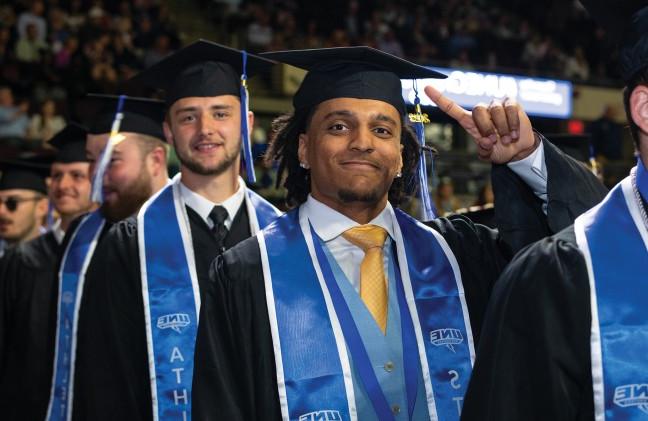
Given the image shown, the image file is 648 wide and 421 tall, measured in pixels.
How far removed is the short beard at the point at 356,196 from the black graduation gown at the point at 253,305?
1.02 ft

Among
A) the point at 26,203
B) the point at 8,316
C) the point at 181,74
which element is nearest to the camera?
the point at 181,74

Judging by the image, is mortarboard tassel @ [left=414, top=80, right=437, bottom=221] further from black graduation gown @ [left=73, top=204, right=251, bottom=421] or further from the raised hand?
black graduation gown @ [left=73, top=204, right=251, bottom=421]

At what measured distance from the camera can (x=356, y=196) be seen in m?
2.78

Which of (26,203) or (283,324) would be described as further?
(26,203)

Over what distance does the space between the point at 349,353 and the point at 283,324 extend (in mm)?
205

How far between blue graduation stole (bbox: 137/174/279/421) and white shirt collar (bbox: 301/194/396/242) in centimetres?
95

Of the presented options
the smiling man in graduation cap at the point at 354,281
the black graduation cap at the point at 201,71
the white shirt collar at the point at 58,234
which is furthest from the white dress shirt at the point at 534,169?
the white shirt collar at the point at 58,234

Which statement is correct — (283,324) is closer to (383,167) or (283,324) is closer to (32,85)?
(383,167)

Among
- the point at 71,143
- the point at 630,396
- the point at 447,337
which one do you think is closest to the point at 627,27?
the point at 630,396

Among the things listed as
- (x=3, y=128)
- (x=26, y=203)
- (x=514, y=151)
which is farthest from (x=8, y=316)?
(x=3, y=128)

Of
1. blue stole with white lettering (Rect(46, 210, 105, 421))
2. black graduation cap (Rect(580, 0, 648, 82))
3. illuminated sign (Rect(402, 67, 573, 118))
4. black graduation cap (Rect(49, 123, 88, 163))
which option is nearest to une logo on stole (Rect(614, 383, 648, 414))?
black graduation cap (Rect(580, 0, 648, 82))

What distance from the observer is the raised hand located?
7.82 ft

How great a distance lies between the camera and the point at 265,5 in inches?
634

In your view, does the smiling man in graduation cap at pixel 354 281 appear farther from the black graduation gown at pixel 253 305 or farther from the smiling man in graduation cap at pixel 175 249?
the smiling man in graduation cap at pixel 175 249
